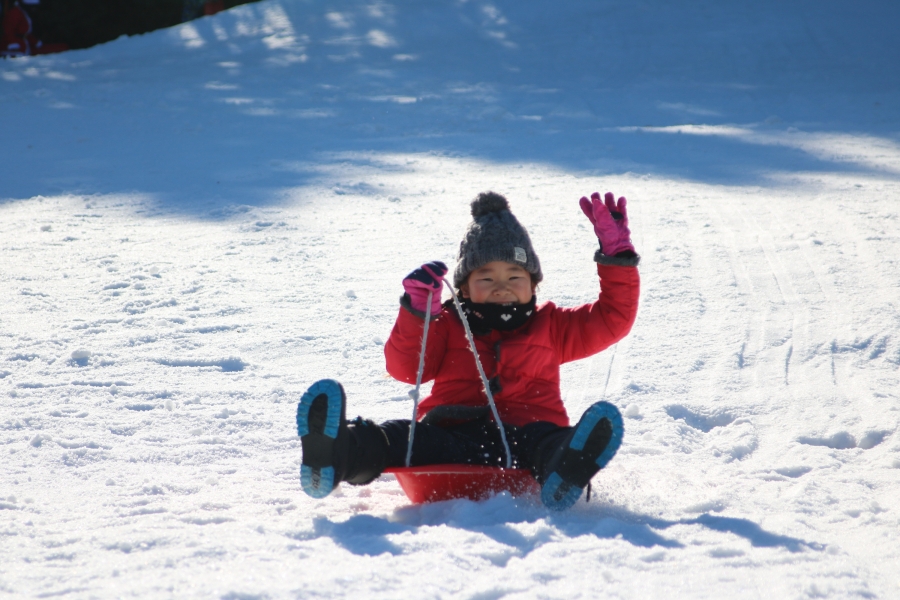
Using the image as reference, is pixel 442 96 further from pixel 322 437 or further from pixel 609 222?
pixel 322 437

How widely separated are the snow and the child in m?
0.22

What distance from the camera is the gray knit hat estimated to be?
2842 millimetres

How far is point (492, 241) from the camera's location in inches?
112

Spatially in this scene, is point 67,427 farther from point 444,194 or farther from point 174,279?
point 444,194

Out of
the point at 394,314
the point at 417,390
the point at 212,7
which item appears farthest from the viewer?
the point at 212,7

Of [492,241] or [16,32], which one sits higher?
[16,32]

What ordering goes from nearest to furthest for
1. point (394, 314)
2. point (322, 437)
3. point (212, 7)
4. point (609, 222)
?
point (322, 437) → point (609, 222) → point (394, 314) → point (212, 7)

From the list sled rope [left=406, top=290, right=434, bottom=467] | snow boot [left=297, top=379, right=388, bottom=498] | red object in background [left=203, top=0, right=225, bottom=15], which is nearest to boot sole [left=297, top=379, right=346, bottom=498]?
snow boot [left=297, top=379, right=388, bottom=498]

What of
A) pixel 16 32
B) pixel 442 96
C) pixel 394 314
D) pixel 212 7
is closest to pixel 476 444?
pixel 394 314

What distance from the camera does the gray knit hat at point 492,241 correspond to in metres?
2.84

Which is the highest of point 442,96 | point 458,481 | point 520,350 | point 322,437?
point 442,96

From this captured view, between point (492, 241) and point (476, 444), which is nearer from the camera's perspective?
point (476, 444)

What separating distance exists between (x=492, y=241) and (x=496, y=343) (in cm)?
33

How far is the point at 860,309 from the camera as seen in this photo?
13.7 feet
